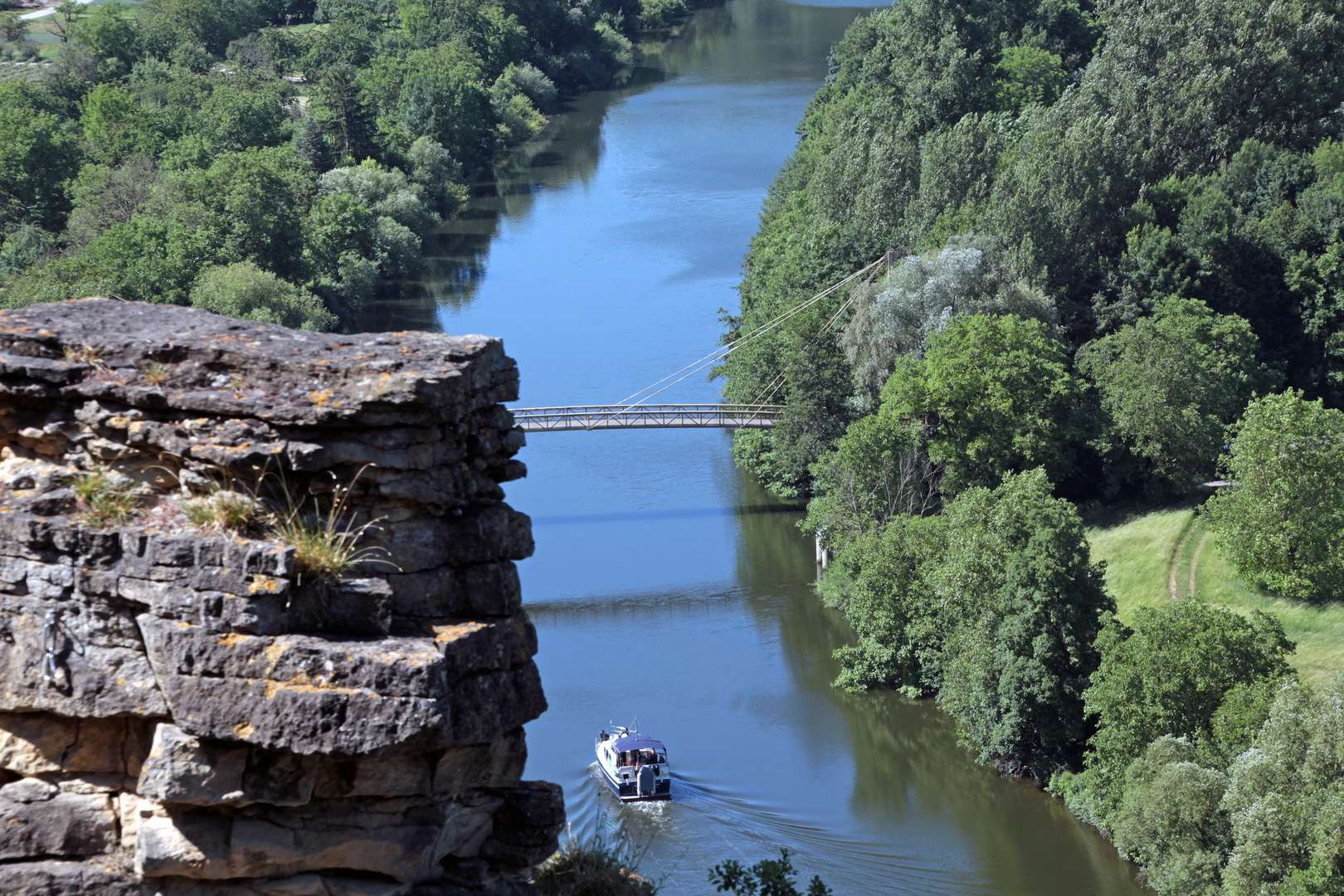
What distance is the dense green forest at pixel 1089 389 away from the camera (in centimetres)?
2970

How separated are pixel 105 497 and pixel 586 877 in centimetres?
641

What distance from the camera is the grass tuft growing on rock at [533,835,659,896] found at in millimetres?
14422

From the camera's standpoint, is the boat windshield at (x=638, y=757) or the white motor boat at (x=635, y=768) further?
the boat windshield at (x=638, y=757)

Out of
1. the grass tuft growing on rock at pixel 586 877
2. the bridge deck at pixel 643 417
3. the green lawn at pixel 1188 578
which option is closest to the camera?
the grass tuft growing on rock at pixel 586 877

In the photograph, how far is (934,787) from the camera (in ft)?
114

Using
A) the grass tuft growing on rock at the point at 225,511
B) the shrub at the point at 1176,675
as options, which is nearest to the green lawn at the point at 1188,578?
the shrub at the point at 1176,675

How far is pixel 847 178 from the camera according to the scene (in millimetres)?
59719

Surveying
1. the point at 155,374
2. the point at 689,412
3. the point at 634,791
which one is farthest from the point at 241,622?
the point at 689,412

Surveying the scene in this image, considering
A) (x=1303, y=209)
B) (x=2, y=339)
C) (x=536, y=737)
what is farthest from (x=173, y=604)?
(x=1303, y=209)

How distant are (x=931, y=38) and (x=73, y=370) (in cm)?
6253

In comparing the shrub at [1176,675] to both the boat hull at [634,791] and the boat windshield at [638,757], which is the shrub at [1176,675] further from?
the boat windshield at [638,757]

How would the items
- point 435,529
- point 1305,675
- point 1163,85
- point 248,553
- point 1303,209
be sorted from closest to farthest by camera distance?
point 248,553 < point 435,529 < point 1305,675 < point 1303,209 < point 1163,85

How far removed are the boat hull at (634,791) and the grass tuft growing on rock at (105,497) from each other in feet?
71.9

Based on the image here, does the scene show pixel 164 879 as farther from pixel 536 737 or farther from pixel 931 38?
pixel 931 38
